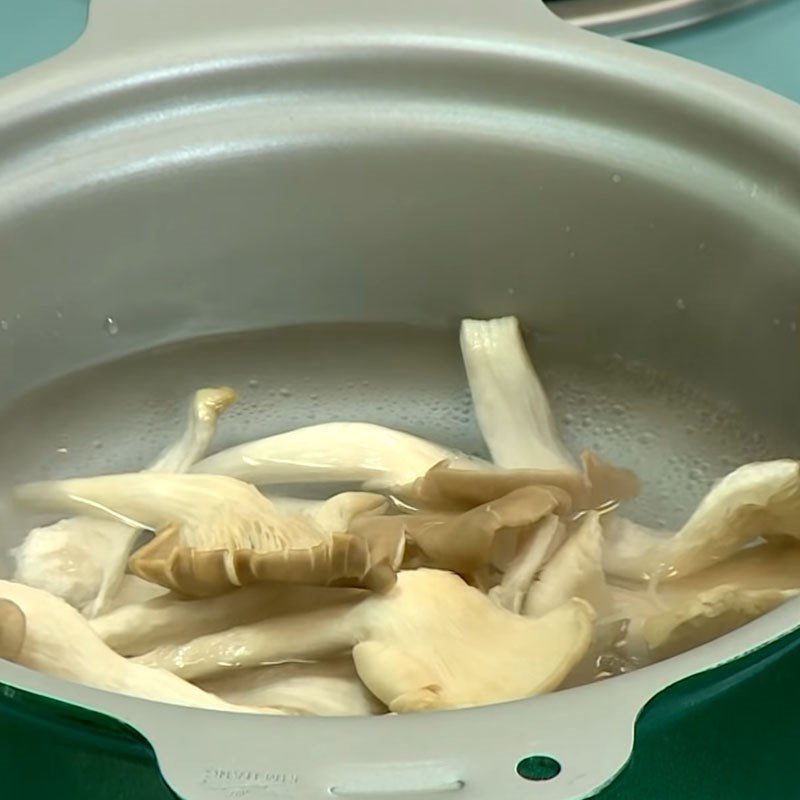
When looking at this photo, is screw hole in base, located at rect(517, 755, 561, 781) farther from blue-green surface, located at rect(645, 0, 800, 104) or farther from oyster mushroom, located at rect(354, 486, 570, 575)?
blue-green surface, located at rect(645, 0, 800, 104)

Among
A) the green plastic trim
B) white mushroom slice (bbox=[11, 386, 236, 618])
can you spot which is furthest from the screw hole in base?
white mushroom slice (bbox=[11, 386, 236, 618])

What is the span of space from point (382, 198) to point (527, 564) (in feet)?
0.94

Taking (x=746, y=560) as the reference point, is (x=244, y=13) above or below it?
above

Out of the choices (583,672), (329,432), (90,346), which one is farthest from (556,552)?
(90,346)

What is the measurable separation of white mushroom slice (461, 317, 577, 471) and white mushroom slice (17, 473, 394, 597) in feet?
0.53

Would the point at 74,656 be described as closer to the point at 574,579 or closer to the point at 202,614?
the point at 202,614

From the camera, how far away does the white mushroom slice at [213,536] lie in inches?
22.1

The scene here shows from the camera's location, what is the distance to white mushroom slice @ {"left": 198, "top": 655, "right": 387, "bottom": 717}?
0.57 metres

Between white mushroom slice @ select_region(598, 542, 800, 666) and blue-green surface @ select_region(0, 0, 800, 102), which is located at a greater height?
blue-green surface @ select_region(0, 0, 800, 102)

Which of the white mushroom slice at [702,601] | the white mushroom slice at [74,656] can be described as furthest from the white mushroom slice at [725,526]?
the white mushroom slice at [74,656]

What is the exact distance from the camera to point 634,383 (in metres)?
0.83

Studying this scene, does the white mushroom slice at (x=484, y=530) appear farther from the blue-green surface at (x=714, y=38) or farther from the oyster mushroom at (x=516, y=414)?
the blue-green surface at (x=714, y=38)

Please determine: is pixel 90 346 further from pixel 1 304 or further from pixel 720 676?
pixel 720 676

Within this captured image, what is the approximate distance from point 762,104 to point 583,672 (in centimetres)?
33
